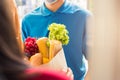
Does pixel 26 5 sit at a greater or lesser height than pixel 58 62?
greater

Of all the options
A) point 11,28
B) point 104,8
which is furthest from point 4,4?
point 104,8

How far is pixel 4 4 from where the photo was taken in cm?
39

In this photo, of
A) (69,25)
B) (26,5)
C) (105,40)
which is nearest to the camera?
(105,40)

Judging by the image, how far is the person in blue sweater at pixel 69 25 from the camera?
110 cm

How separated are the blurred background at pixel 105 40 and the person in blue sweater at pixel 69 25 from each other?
46 centimetres

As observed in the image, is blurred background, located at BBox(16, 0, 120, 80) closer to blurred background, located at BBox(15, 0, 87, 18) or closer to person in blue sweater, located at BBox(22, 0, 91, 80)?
person in blue sweater, located at BBox(22, 0, 91, 80)

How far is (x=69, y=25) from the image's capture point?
3.66 ft

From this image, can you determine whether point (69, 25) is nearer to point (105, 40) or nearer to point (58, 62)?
point (58, 62)

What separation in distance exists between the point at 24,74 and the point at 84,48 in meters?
0.73

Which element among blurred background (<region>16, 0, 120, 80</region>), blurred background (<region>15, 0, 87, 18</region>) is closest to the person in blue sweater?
blurred background (<region>15, 0, 87, 18</region>)

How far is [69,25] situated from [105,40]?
527mm

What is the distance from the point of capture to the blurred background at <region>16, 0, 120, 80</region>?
1.85 feet

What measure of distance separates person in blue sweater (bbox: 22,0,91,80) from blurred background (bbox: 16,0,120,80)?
458 mm

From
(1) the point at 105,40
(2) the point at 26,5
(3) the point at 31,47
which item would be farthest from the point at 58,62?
(2) the point at 26,5
